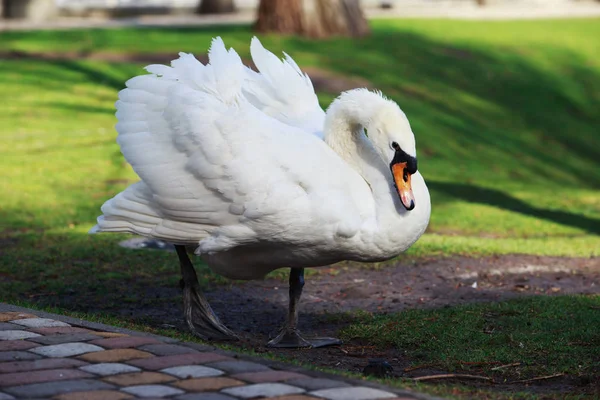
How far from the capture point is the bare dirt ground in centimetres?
595

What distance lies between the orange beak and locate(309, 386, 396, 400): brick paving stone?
1.50 meters

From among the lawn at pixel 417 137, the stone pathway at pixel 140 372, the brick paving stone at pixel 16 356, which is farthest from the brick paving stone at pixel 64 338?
the lawn at pixel 417 137

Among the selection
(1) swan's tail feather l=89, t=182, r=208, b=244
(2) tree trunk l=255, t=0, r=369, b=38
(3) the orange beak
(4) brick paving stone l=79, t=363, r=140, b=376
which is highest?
(2) tree trunk l=255, t=0, r=369, b=38

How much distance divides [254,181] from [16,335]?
4.81 feet

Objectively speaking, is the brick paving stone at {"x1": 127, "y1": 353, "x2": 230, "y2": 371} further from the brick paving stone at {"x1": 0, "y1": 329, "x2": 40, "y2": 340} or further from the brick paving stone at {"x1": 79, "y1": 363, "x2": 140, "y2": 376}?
the brick paving stone at {"x1": 0, "y1": 329, "x2": 40, "y2": 340}

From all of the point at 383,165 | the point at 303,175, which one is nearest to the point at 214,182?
the point at 303,175

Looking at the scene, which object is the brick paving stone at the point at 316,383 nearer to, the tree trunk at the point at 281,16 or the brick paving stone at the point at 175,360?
the brick paving stone at the point at 175,360

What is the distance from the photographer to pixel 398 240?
566 centimetres

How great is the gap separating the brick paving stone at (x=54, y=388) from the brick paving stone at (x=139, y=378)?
0.06 m

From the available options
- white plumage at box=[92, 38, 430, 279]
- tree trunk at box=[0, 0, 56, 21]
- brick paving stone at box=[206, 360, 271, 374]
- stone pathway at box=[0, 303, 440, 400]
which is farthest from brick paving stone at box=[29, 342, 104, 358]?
tree trunk at box=[0, 0, 56, 21]

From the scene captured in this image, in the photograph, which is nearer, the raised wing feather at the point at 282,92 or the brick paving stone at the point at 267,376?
the brick paving stone at the point at 267,376

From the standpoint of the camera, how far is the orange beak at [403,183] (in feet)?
18.3

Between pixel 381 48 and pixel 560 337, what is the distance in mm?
16807

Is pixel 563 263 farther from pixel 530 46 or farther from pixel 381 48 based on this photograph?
pixel 530 46
